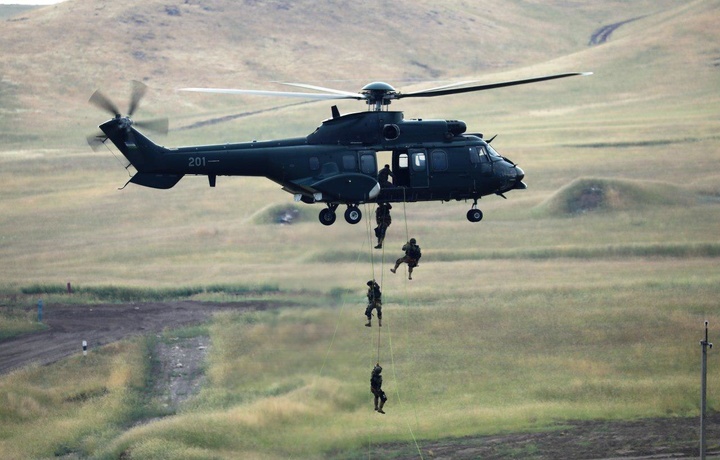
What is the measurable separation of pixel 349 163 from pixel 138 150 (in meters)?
7.75

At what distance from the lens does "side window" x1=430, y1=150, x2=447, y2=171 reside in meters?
45.1

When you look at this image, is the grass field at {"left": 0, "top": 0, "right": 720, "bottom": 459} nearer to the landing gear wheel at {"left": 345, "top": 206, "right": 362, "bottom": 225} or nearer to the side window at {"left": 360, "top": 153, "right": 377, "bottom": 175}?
the landing gear wheel at {"left": 345, "top": 206, "right": 362, "bottom": 225}

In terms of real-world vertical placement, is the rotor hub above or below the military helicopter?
above

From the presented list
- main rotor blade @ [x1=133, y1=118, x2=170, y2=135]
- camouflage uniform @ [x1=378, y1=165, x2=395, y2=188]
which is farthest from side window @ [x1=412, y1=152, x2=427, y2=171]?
main rotor blade @ [x1=133, y1=118, x2=170, y2=135]

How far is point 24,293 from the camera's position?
266ft

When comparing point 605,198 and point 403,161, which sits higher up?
point 605,198

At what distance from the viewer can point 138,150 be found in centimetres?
4456

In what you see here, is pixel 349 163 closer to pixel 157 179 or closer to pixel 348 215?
pixel 348 215

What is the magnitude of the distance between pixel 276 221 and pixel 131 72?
90.1 metres

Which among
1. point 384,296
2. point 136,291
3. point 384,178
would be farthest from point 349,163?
point 136,291

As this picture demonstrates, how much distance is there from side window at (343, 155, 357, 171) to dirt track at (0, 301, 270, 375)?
2819cm

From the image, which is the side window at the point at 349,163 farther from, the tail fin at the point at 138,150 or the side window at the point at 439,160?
the tail fin at the point at 138,150

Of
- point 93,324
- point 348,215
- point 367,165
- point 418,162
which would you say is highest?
point 418,162

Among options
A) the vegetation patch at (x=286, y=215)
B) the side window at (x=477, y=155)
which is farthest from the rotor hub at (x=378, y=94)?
the vegetation patch at (x=286, y=215)
